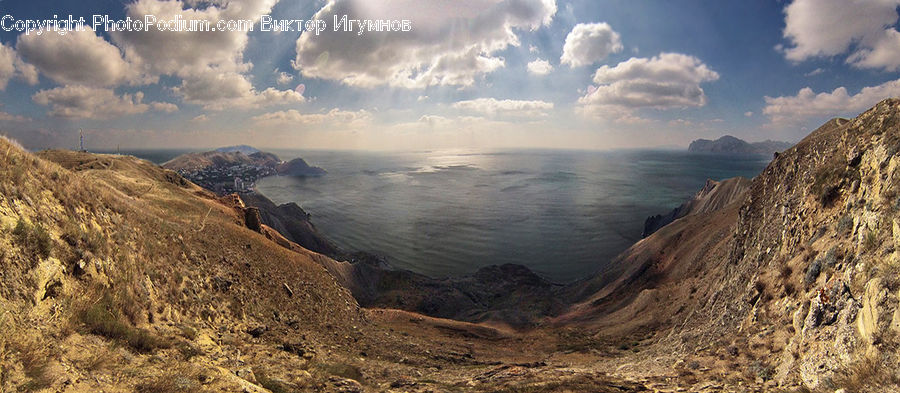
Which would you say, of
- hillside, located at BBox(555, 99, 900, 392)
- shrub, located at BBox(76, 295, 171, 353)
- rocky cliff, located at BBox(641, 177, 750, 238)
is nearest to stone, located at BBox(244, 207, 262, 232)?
shrub, located at BBox(76, 295, 171, 353)

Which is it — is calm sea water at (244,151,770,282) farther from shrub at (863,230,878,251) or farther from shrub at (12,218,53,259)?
shrub at (12,218,53,259)

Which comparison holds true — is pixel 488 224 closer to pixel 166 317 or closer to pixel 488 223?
pixel 488 223

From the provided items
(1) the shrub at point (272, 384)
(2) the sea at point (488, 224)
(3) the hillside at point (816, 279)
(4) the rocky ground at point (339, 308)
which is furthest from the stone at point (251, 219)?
(2) the sea at point (488, 224)

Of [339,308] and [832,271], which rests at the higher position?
[832,271]

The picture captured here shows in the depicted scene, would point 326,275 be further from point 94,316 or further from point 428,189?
point 428,189

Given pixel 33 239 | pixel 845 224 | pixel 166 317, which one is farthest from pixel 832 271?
pixel 33 239

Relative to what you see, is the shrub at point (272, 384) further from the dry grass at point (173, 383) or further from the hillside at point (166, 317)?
the dry grass at point (173, 383)

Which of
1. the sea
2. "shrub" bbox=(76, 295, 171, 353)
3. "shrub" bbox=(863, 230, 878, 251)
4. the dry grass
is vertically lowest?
the sea

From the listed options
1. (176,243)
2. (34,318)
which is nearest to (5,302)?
(34,318)
